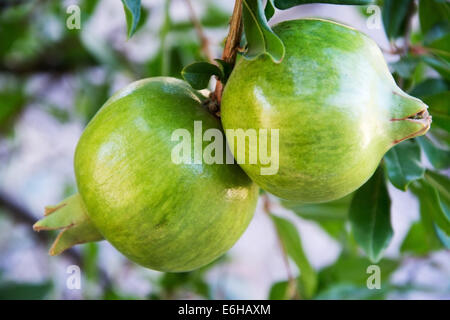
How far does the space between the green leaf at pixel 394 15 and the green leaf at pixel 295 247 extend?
21.8 inches

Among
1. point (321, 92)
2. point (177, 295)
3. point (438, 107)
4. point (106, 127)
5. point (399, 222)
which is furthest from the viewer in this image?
point (399, 222)

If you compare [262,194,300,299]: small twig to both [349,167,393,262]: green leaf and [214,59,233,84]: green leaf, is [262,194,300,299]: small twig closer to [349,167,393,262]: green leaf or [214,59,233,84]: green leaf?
[349,167,393,262]: green leaf

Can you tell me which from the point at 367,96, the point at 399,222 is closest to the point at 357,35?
the point at 367,96

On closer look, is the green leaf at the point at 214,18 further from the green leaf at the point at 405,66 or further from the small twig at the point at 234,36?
the small twig at the point at 234,36

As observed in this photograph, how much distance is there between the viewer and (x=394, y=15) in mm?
1144

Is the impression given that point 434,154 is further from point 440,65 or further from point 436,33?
point 436,33

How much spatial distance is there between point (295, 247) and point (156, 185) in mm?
707

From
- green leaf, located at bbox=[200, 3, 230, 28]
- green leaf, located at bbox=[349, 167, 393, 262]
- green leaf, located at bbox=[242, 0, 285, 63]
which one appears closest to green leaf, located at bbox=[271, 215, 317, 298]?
green leaf, located at bbox=[349, 167, 393, 262]

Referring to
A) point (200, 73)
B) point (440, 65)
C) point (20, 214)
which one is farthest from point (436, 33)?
point (20, 214)

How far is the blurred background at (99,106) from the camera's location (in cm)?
150

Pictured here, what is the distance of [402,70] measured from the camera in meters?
1.04

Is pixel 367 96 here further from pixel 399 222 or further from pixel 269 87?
pixel 399 222
